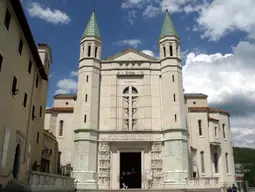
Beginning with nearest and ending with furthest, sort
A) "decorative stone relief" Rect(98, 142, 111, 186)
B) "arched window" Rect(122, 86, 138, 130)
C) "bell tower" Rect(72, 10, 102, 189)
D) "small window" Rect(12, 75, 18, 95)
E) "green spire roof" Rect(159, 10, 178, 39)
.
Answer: "small window" Rect(12, 75, 18, 95) → "bell tower" Rect(72, 10, 102, 189) → "decorative stone relief" Rect(98, 142, 111, 186) → "arched window" Rect(122, 86, 138, 130) → "green spire roof" Rect(159, 10, 178, 39)

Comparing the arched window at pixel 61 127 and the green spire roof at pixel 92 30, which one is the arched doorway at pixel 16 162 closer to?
the arched window at pixel 61 127

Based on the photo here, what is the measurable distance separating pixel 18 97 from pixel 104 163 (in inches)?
551

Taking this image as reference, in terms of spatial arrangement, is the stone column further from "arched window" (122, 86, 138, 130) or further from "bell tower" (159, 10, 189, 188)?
"arched window" (122, 86, 138, 130)

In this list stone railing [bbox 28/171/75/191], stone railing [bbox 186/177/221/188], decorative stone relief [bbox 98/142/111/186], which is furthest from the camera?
decorative stone relief [bbox 98/142/111/186]

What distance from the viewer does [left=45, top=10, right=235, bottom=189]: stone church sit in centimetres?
2938

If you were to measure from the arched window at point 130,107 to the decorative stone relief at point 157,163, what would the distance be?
3.49 metres

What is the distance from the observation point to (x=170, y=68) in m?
32.3

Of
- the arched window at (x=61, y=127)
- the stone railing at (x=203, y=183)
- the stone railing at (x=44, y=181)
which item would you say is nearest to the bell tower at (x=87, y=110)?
the arched window at (x=61, y=127)

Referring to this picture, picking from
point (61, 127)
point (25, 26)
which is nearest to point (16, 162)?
point (25, 26)

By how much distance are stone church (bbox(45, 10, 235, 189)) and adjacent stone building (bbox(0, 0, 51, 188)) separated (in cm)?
597

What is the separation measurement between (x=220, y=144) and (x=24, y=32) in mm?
29517

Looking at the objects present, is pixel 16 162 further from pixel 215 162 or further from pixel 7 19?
pixel 215 162

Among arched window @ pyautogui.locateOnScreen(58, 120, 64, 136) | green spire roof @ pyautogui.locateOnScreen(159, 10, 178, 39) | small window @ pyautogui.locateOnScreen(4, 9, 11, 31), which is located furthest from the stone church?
small window @ pyautogui.locateOnScreen(4, 9, 11, 31)

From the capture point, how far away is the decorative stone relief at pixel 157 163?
29.5 meters
